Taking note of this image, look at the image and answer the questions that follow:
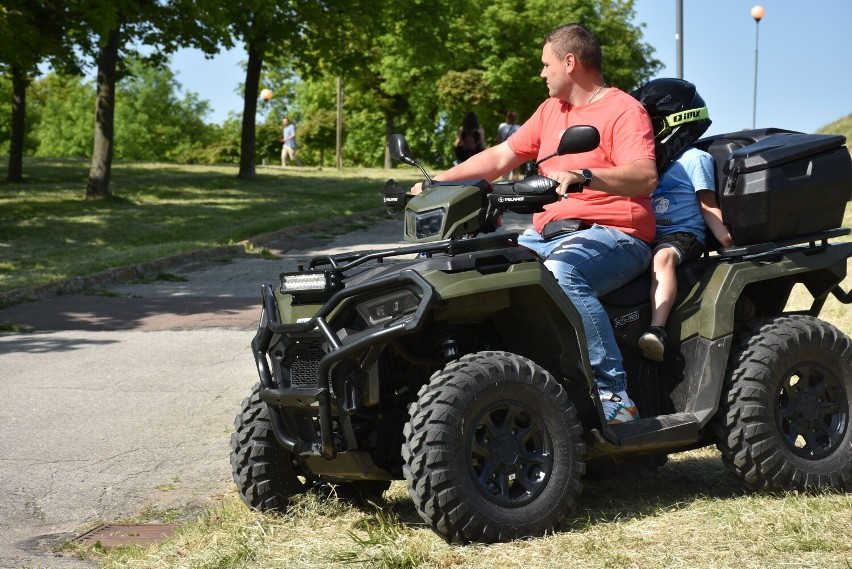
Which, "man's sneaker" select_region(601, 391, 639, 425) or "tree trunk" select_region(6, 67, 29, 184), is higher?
"tree trunk" select_region(6, 67, 29, 184)

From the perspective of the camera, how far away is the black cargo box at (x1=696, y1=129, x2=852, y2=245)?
17.4ft

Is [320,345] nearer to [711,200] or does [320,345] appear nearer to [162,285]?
[711,200]

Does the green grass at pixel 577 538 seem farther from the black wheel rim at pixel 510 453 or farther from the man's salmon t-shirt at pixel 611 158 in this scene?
the man's salmon t-shirt at pixel 611 158

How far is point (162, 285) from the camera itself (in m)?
14.9

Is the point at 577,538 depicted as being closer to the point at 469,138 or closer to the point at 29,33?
the point at 469,138

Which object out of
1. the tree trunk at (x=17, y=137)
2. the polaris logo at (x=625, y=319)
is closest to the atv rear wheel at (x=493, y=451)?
the polaris logo at (x=625, y=319)

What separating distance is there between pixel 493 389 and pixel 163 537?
5.20ft

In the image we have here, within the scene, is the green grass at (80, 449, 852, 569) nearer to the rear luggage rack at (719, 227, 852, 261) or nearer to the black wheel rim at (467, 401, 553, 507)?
the black wheel rim at (467, 401, 553, 507)

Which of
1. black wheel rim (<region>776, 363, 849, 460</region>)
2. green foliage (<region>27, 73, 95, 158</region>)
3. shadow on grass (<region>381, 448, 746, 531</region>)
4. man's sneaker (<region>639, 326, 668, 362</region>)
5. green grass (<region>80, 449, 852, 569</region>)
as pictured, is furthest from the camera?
green foliage (<region>27, 73, 95, 158</region>)

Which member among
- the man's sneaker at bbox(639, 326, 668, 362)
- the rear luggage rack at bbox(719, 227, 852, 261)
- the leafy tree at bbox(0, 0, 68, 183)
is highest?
the leafy tree at bbox(0, 0, 68, 183)

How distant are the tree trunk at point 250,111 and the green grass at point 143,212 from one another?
494 millimetres

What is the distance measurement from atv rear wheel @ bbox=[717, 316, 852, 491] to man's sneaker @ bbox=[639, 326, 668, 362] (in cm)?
32

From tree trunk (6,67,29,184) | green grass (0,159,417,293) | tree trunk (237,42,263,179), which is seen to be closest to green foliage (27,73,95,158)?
green grass (0,159,417,293)

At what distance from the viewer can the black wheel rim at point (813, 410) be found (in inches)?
204
